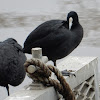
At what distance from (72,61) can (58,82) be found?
0.84 m

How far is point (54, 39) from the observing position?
15.4 ft

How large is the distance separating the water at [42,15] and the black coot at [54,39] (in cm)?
231

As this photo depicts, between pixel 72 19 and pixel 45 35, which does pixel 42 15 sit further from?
pixel 45 35

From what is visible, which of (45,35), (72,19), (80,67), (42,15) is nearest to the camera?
(80,67)

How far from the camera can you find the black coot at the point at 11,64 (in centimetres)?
492

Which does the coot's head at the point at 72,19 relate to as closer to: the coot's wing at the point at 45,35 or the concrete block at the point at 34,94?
the coot's wing at the point at 45,35

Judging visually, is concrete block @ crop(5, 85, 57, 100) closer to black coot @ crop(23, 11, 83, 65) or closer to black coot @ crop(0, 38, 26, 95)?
black coot @ crop(23, 11, 83, 65)

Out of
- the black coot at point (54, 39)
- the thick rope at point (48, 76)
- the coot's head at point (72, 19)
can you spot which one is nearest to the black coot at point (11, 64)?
the black coot at point (54, 39)

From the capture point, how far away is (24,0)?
9.70m

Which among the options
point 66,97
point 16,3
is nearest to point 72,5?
point 16,3

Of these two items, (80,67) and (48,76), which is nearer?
(48,76)

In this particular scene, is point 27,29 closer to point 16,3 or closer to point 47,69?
point 16,3

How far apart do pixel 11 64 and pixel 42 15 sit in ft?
12.2

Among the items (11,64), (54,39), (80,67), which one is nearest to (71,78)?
(80,67)
